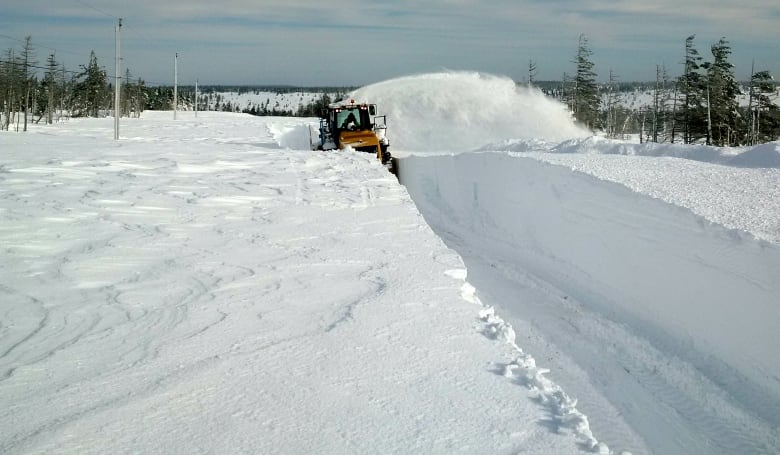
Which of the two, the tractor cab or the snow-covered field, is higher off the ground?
the tractor cab

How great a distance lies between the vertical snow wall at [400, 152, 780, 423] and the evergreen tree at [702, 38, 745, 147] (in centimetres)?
3796

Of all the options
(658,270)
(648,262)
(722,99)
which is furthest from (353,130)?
(722,99)

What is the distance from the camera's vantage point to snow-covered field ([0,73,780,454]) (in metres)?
3.50

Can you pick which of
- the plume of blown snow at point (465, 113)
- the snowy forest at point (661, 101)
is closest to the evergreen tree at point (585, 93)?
the snowy forest at point (661, 101)

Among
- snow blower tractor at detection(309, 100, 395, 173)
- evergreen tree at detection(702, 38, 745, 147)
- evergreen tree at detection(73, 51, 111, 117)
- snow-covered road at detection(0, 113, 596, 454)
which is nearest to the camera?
snow-covered road at detection(0, 113, 596, 454)

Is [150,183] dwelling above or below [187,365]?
above

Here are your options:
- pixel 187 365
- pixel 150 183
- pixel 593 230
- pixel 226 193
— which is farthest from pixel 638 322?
pixel 150 183

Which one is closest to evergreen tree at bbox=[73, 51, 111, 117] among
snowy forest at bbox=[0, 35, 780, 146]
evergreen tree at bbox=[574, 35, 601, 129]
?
snowy forest at bbox=[0, 35, 780, 146]

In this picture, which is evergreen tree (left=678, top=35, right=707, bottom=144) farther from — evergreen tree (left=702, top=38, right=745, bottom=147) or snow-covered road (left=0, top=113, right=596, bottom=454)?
snow-covered road (left=0, top=113, right=596, bottom=454)

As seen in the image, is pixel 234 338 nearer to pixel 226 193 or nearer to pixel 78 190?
pixel 226 193

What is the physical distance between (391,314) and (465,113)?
79.3 feet

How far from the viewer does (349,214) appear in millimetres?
10117

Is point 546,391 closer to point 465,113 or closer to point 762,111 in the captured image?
point 465,113

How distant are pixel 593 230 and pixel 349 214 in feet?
12.3
